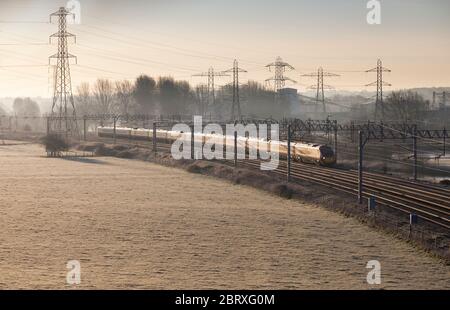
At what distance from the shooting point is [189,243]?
24078 millimetres

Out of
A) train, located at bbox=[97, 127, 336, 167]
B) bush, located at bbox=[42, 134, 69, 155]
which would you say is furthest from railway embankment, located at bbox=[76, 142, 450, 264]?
bush, located at bbox=[42, 134, 69, 155]

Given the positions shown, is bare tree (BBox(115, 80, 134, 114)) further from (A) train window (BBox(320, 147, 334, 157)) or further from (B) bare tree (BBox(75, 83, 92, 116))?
(A) train window (BBox(320, 147, 334, 157))

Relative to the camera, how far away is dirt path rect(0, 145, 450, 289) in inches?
727

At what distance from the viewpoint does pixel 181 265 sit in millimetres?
20375

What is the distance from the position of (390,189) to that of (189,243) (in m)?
17.0

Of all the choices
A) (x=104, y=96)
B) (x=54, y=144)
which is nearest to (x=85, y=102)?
(x=104, y=96)

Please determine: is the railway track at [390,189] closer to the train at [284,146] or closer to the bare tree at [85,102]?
the train at [284,146]

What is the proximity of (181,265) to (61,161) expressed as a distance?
154 ft

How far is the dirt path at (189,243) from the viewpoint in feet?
60.6

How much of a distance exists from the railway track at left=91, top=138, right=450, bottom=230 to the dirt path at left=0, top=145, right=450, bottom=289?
3173 mm

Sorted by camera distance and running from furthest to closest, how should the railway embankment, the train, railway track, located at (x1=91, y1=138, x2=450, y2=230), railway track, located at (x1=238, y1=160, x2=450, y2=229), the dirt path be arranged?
the train → railway track, located at (x1=91, y1=138, x2=450, y2=230) → railway track, located at (x1=238, y1=160, x2=450, y2=229) → the railway embankment → the dirt path

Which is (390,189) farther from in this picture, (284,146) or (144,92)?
(144,92)
